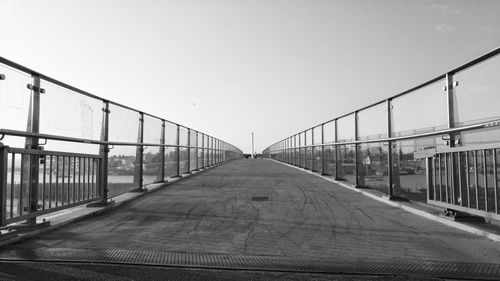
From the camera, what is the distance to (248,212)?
534 cm

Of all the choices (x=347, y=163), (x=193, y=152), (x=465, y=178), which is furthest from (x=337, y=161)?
(x=193, y=152)

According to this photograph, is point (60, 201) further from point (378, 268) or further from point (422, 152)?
point (422, 152)

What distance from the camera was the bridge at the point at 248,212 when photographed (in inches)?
120

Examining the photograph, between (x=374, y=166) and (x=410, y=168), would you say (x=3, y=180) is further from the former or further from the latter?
(x=374, y=166)

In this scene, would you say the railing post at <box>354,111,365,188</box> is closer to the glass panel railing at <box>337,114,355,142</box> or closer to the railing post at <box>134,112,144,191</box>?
the glass panel railing at <box>337,114,355,142</box>

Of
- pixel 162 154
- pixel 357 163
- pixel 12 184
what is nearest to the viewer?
pixel 12 184

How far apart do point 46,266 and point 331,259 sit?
2.44 metres

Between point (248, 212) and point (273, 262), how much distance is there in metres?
2.23

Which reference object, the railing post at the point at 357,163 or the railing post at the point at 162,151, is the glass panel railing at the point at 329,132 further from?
the railing post at the point at 162,151

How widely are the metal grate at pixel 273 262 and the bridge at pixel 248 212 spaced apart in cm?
2

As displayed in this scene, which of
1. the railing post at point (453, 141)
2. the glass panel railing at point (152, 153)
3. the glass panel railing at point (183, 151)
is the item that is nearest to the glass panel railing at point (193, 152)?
the glass panel railing at point (183, 151)

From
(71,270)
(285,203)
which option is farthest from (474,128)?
(71,270)

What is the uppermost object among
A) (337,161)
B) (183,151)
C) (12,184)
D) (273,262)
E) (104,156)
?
(183,151)

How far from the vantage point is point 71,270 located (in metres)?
2.91
